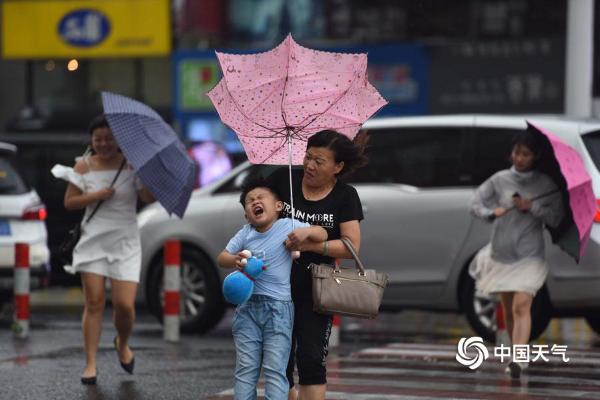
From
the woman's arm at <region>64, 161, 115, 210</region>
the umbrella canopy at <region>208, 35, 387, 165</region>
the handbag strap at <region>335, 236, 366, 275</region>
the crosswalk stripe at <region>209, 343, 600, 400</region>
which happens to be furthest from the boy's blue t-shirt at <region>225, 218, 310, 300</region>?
the woman's arm at <region>64, 161, 115, 210</region>

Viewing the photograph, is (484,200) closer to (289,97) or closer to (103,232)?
(103,232)

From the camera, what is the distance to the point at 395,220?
13.1 m

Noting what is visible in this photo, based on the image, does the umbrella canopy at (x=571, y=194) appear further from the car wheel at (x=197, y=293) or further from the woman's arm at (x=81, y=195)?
the car wheel at (x=197, y=293)

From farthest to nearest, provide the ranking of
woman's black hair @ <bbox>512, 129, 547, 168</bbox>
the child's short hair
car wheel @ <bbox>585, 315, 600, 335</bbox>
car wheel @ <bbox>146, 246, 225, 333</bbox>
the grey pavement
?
car wheel @ <bbox>146, 246, 225, 333</bbox> → car wheel @ <bbox>585, 315, 600, 335</bbox> → woman's black hair @ <bbox>512, 129, 547, 168</bbox> → the grey pavement → the child's short hair

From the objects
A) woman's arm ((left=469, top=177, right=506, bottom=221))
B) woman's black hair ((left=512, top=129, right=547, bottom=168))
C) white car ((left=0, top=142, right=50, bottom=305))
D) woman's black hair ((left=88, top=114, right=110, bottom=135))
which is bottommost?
white car ((left=0, top=142, right=50, bottom=305))

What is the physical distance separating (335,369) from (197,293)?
3394mm

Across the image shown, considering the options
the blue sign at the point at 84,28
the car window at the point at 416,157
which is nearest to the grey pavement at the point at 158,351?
the car window at the point at 416,157

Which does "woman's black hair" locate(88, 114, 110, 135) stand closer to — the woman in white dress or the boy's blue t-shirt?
the woman in white dress

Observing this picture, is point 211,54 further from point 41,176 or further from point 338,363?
point 338,363

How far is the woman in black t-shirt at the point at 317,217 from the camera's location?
23.5 feet

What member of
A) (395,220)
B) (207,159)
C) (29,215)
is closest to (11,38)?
(207,159)

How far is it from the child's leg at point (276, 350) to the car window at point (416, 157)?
602 centimetres

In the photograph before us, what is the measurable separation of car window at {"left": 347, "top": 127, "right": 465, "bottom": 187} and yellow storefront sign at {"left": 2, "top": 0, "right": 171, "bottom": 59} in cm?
1391

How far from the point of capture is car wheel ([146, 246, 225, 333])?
45.4ft
